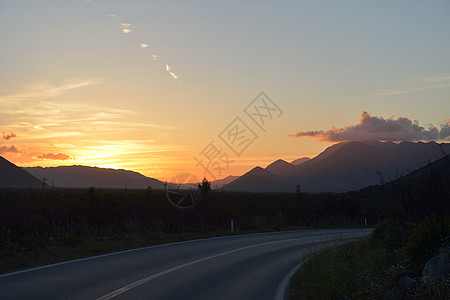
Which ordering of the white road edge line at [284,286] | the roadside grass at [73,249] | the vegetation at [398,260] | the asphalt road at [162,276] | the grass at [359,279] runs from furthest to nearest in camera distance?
1. the roadside grass at [73,249]
2. the white road edge line at [284,286]
3. the asphalt road at [162,276]
4. the vegetation at [398,260]
5. the grass at [359,279]

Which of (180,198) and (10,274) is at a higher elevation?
(180,198)

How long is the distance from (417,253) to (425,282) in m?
2.11

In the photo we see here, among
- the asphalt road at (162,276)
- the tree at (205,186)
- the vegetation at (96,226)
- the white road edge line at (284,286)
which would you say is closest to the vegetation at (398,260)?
the white road edge line at (284,286)

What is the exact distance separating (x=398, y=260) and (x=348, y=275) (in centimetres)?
168

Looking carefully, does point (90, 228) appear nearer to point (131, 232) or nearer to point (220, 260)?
point (131, 232)

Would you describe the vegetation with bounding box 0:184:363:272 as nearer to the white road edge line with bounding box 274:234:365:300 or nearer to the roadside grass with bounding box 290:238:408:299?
the white road edge line with bounding box 274:234:365:300

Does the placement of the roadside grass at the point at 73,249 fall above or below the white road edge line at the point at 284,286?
above

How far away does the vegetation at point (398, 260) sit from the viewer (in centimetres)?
818

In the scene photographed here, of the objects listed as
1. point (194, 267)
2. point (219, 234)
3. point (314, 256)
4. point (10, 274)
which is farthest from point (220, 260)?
point (219, 234)

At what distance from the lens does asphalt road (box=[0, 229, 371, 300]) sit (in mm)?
8672

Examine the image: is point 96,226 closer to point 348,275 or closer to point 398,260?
point 348,275

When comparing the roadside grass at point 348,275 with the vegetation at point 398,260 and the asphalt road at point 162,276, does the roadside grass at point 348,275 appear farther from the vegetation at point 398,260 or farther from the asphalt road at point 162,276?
the asphalt road at point 162,276

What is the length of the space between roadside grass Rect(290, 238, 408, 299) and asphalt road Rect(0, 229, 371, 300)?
0.64m

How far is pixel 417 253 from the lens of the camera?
9594mm
